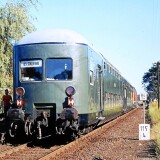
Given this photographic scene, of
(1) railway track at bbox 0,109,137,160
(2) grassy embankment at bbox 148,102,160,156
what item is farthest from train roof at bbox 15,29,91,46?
(2) grassy embankment at bbox 148,102,160,156

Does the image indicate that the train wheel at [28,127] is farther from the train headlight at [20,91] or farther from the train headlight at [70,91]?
the train headlight at [70,91]

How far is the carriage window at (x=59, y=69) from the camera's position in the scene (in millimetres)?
12281

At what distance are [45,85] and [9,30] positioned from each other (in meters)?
10.8

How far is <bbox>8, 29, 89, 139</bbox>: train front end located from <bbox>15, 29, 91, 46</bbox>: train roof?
43 millimetres

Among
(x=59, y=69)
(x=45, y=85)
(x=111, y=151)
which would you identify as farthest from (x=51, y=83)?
(x=111, y=151)

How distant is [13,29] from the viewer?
22.4 meters

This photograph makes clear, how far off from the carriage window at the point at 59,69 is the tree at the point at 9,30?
9.56 metres

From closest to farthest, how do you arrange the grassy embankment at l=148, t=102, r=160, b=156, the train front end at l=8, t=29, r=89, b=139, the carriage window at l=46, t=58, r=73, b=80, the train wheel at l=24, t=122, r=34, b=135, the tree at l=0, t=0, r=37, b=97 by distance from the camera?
the grassy embankment at l=148, t=102, r=160, b=156, the train wheel at l=24, t=122, r=34, b=135, the train front end at l=8, t=29, r=89, b=139, the carriage window at l=46, t=58, r=73, b=80, the tree at l=0, t=0, r=37, b=97

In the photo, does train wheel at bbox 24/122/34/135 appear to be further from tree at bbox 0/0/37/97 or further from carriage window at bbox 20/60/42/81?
tree at bbox 0/0/37/97

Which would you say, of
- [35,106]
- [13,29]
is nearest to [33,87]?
[35,106]

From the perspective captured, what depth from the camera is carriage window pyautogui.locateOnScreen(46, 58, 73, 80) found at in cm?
1228

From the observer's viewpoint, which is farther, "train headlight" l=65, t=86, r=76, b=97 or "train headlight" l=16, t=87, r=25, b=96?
"train headlight" l=16, t=87, r=25, b=96

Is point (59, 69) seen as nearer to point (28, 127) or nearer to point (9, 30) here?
point (28, 127)

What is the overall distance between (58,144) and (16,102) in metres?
1.90
